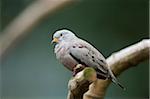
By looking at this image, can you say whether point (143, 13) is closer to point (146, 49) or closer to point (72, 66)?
point (146, 49)

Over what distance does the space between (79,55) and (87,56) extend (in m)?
0.04

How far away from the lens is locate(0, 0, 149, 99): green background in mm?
2363

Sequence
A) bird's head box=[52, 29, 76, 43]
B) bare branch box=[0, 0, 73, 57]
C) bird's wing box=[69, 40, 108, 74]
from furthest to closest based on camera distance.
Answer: bare branch box=[0, 0, 73, 57] < bird's head box=[52, 29, 76, 43] < bird's wing box=[69, 40, 108, 74]

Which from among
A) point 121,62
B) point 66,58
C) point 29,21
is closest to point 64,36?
point 66,58

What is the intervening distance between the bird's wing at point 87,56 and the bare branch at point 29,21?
0.92m

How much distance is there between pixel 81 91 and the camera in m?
0.92

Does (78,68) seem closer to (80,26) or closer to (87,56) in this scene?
(87,56)

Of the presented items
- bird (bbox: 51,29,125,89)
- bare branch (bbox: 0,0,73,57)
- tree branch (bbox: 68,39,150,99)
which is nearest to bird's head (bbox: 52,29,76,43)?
bird (bbox: 51,29,125,89)

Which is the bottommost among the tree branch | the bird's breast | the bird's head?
the tree branch

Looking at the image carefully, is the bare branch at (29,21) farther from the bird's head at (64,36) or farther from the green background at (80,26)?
the bird's head at (64,36)

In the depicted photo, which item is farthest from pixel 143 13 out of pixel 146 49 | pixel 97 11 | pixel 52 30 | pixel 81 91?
pixel 81 91

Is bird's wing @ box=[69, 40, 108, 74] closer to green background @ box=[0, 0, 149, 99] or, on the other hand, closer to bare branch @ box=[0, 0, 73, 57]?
bare branch @ box=[0, 0, 73, 57]

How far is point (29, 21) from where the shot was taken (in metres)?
2.00

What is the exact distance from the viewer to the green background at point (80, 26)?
93.0 inches
